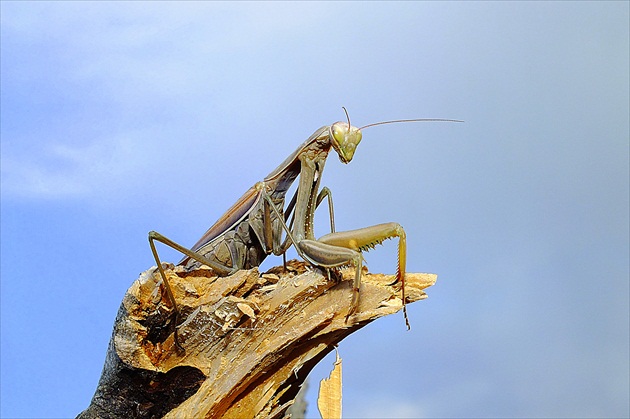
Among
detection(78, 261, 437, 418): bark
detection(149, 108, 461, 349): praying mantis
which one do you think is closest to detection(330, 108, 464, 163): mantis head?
detection(149, 108, 461, 349): praying mantis

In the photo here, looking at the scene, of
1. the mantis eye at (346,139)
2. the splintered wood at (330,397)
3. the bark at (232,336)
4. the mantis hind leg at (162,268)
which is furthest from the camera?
the splintered wood at (330,397)

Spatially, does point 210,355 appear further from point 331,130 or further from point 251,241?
point 331,130

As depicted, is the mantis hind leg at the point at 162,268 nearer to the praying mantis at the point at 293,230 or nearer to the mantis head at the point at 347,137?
the praying mantis at the point at 293,230

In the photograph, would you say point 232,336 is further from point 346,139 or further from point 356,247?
point 346,139

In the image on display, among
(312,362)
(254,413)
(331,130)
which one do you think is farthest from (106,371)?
(331,130)

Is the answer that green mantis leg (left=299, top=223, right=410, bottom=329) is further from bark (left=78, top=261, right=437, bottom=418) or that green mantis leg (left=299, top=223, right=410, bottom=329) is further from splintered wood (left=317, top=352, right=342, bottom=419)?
splintered wood (left=317, top=352, right=342, bottom=419)

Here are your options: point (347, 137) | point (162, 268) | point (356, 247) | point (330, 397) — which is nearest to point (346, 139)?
point (347, 137)

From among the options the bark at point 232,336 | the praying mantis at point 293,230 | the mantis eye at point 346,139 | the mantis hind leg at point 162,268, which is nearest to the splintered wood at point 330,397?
the bark at point 232,336
